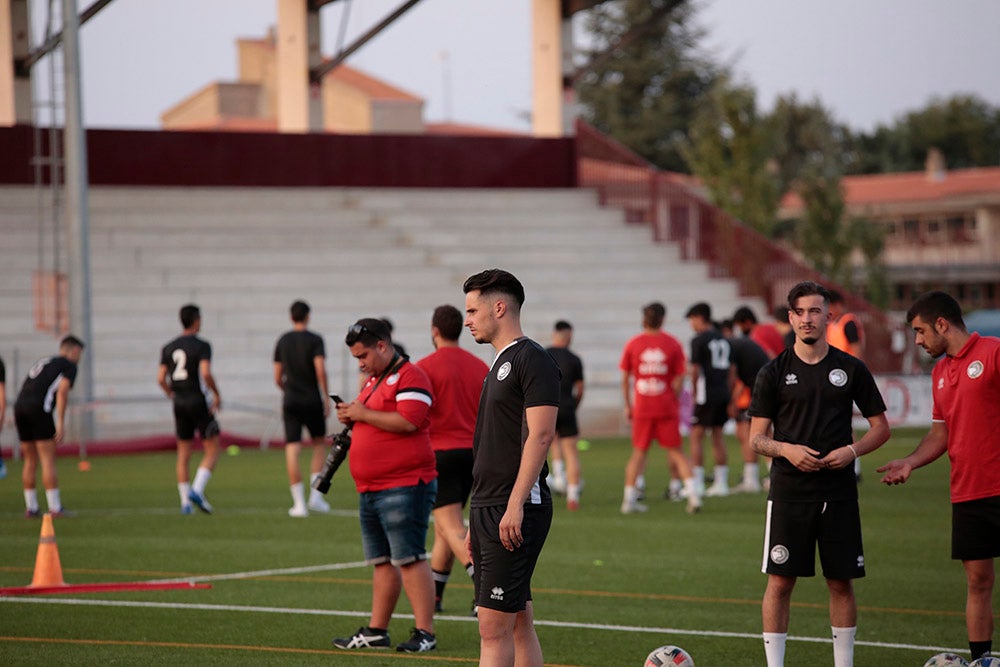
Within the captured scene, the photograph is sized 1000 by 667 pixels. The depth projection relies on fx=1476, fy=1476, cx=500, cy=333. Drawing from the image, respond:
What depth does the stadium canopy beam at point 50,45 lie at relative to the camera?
28194 mm

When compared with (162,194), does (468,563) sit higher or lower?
lower

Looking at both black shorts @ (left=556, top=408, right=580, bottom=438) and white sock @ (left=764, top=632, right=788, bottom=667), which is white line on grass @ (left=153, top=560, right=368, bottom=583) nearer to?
black shorts @ (left=556, top=408, right=580, bottom=438)

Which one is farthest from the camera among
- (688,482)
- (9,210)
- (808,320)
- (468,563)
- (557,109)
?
(557,109)

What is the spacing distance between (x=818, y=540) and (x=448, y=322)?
3403 mm

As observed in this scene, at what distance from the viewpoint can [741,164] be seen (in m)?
44.6

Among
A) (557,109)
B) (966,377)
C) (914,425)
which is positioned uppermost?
(557,109)

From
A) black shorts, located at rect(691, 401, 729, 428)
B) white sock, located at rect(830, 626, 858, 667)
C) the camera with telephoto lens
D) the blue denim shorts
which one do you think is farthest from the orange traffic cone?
black shorts, located at rect(691, 401, 729, 428)

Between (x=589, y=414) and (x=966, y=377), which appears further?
(x=589, y=414)

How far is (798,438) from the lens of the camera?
779 cm

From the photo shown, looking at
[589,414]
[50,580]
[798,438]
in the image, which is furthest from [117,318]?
[798,438]

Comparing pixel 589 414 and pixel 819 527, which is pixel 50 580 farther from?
pixel 589 414

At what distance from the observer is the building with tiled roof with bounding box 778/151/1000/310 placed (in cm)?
6444

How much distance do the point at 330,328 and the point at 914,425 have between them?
11.9m

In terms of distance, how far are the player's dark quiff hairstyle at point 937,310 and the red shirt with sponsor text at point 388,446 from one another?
2984 millimetres
